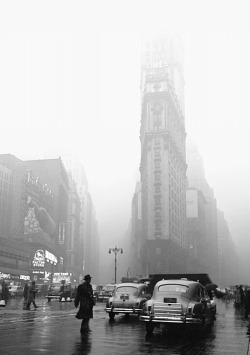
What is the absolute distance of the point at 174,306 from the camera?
49.5ft

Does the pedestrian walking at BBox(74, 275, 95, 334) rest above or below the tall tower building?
below

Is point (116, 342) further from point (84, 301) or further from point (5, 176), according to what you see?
point (5, 176)

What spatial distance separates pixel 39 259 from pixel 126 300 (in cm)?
11681

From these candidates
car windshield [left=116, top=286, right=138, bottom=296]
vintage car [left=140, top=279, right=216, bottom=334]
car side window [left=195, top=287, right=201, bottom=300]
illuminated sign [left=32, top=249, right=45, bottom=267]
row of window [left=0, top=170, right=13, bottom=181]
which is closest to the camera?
vintage car [left=140, top=279, right=216, bottom=334]

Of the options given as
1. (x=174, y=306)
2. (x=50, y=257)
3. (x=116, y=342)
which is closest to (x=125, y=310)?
(x=174, y=306)

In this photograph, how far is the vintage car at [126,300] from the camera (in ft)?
70.2

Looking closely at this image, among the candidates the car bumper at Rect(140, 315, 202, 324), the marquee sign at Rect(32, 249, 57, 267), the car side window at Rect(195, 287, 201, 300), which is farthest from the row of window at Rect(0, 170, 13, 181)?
the car bumper at Rect(140, 315, 202, 324)

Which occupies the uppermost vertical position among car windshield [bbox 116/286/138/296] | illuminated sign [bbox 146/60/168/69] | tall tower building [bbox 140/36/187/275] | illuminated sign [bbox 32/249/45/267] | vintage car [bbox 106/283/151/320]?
illuminated sign [bbox 146/60/168/69]

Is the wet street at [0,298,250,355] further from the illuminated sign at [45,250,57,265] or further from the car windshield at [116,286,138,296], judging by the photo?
the illuminated sign at [45,250,57,265]

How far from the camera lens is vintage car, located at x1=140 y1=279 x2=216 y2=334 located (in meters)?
14.9

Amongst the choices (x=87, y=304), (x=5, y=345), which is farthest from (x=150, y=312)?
(x=5, y=345)

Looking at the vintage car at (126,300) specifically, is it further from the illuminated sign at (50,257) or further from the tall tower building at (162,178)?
the illuminated sign at (50,257)

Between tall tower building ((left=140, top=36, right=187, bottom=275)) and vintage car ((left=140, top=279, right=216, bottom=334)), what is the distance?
11812cm

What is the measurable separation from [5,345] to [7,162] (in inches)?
7023
